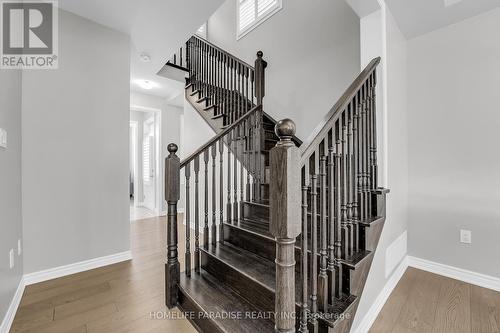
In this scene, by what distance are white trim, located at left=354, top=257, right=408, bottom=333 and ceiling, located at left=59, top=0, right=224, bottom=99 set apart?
2947 mm

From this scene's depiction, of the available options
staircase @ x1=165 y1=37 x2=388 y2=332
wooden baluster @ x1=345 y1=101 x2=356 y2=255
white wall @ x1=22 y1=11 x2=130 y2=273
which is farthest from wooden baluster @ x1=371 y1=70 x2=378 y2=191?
white wall @ x1=22 y1=11 x2=130 y2=273

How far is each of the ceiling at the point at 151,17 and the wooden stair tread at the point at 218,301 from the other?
252cm

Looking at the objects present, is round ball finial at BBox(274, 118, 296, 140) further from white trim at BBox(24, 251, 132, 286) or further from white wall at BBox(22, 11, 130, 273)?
white trim at BBox(24, 251, 132, 286)

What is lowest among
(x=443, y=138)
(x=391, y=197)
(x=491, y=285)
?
(x=491, y=285)

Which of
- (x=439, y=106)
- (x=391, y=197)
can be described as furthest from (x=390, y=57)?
(x=391, y=197)

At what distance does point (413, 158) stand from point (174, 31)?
118 inches

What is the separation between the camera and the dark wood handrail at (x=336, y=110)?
3.66 ft

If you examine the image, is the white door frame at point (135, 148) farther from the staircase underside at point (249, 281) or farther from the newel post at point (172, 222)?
the newel post at point (172, 222)

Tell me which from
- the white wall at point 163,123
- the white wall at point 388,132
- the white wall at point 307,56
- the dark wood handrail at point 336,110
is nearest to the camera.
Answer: the dark wood handrail at point 336,110

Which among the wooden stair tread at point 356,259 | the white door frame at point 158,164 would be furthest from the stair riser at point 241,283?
the white door frame at point 158,164

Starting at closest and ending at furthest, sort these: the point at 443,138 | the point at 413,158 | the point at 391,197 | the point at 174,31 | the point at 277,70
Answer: the point at 391,197
the point at 443,138
the point at 413,158
the point at 174,31
the point at 277,70

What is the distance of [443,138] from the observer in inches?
90.9

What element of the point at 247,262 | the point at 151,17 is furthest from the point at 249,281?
the point at 151,17

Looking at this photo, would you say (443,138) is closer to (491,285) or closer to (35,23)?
(491,285)
